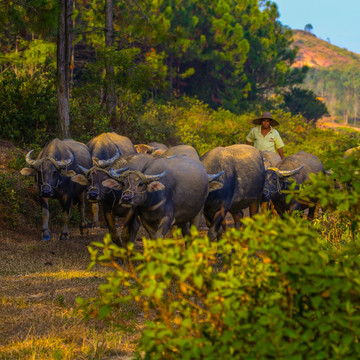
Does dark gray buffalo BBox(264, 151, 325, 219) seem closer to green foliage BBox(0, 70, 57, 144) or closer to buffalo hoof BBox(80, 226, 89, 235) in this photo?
buffalo hoof BBox(80, 226, 89, 235)

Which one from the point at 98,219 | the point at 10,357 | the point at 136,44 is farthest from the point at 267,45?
the point at 10,357

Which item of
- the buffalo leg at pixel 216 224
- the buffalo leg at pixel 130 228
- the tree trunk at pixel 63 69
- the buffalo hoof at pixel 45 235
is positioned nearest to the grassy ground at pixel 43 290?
the buffalo hoof at pixel 45 235

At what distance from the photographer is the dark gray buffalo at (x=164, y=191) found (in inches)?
275

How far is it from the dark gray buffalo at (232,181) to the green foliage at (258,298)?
5545 mm

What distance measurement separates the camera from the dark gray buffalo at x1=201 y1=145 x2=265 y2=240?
8.62 m

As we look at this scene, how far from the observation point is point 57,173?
32.3ft

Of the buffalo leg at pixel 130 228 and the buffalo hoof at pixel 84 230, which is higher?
the buffalo leg at pixel 130 228

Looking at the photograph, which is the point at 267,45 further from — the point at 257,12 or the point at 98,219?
the point at 98,219

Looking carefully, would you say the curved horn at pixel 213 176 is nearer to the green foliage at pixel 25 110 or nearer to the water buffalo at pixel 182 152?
the water buffalo at pixel 182 152

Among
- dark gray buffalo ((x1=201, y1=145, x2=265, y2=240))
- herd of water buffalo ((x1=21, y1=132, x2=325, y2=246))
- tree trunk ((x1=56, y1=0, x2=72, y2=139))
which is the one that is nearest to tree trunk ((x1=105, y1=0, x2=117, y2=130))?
tree trunk ((x1=56, y1=0, x2=72, y2=139))

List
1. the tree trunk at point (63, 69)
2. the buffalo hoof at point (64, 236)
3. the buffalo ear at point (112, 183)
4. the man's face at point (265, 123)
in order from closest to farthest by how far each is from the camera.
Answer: the buffalo ear at point (112, 183) → the buffalo hoof at point (64, 236) → the man's face at point (265, 123) → the tree trunk at point (63, 69)

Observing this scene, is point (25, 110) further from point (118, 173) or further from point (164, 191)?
point (164, 191)

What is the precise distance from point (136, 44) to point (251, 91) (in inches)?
407

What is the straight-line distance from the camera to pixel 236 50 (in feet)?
121
